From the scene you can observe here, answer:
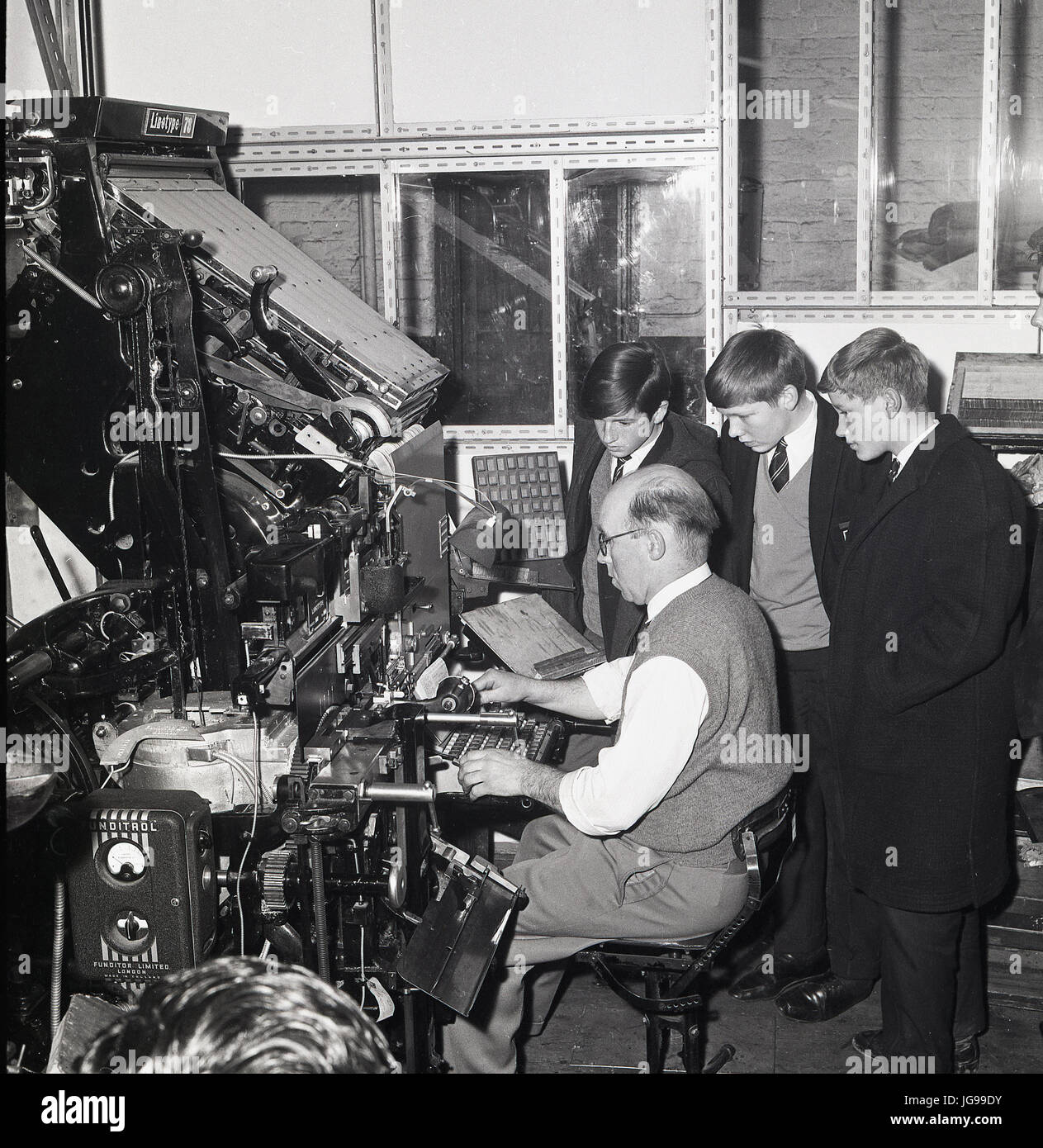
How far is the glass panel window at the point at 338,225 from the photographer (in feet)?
17.1

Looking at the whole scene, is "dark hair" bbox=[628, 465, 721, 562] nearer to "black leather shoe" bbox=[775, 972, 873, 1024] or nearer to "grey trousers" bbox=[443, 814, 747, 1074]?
"grey trousers" bbox=[443, 814, 747, 1074]

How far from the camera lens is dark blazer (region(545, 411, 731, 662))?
3.40 m

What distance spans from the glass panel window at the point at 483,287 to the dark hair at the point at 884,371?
1582 mm

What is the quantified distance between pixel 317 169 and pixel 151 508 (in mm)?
2199

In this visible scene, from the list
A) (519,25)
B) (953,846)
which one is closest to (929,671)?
(953,846)

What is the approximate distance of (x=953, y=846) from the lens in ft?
9.56

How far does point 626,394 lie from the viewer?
337 cm

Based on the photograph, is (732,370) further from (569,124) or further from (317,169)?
(317,169)

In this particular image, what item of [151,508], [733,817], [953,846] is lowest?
[953,846]

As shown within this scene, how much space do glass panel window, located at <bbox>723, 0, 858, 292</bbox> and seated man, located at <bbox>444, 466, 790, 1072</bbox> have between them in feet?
10.5

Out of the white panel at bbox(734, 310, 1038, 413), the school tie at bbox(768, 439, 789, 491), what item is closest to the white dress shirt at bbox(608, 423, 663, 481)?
the school tie at bbox(768, 439, 789, 491)

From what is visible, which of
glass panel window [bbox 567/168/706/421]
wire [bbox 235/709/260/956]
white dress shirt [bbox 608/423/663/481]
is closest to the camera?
wire [bbox 235/709/260/956]

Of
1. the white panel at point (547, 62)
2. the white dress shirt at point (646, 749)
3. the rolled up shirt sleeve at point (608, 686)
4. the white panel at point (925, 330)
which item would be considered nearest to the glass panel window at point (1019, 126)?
the white panel at point (925, 330)

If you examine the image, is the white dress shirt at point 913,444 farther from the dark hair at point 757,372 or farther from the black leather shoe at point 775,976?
the black leather shoe at point 775,976
